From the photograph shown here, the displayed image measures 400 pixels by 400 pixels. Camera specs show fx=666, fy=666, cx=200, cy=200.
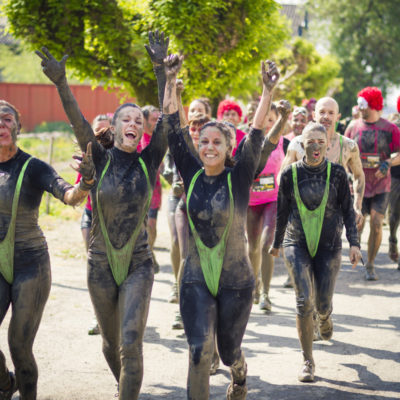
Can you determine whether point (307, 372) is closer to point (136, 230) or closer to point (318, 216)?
point (318, 216)

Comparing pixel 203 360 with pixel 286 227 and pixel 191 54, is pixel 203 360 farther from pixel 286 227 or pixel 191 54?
pixel 191 54

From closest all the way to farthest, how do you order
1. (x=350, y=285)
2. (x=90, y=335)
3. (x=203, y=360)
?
(x=203, y=360) → (x=90, y=335) → (x=350, y=285)

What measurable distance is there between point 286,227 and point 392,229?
504cm

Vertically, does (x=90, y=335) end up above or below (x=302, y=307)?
below

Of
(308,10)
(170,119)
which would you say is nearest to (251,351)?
(170,119)

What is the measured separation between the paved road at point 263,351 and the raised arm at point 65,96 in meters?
1.97

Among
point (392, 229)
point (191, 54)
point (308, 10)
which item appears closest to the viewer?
point (392, 229)

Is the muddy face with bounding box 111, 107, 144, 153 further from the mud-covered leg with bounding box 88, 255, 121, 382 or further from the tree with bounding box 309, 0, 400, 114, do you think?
the tree with bounding box 309, 0, 400, 114

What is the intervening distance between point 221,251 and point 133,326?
0.73 meters

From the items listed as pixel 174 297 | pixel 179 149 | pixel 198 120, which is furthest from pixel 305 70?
pixel 179 149

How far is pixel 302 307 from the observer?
17.7 feet

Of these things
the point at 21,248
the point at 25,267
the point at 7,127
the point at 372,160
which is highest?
the point at 372,160

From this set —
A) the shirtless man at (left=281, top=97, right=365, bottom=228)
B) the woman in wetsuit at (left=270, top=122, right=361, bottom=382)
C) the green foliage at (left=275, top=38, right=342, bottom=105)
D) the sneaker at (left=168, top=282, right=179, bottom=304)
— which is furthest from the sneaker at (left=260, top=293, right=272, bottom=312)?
the green foliage at (left=275, top=38, right=342, bottom=105)

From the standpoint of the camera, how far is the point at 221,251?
4.30 m
